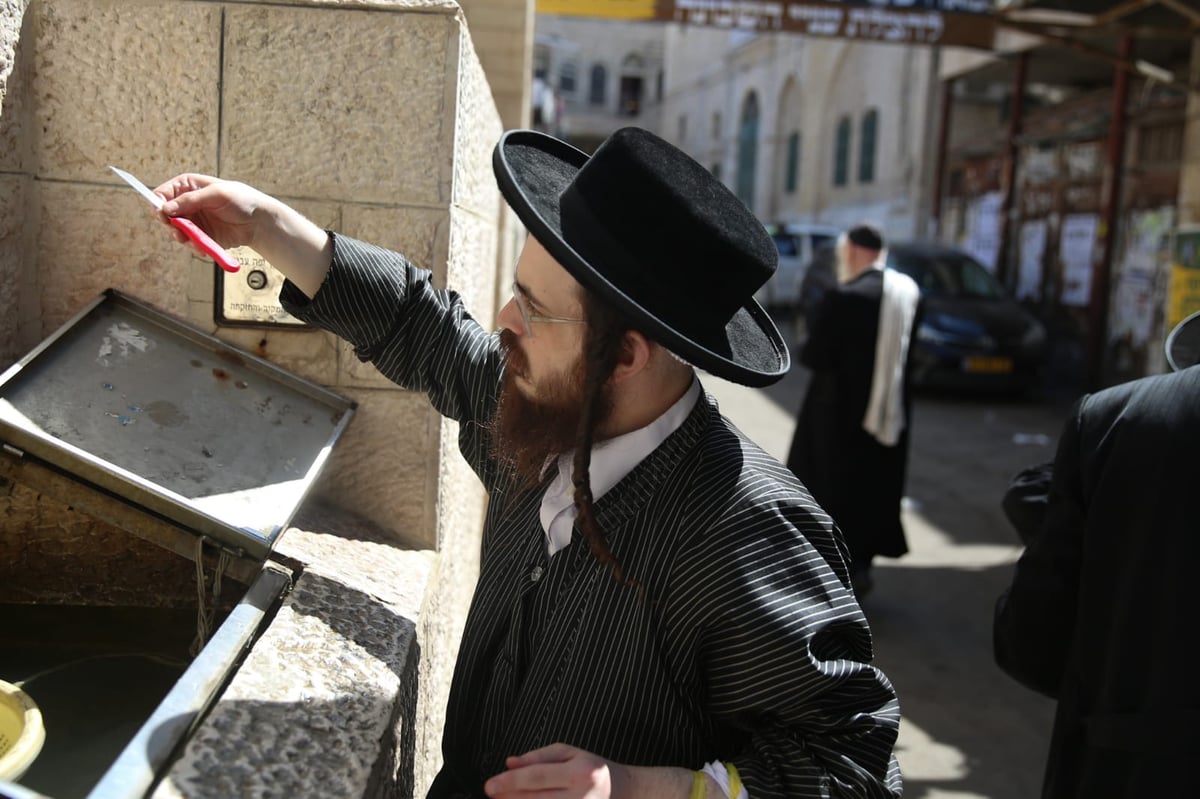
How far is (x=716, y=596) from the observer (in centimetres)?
138

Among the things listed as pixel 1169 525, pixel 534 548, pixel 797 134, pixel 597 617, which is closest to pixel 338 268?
pixel 534 548

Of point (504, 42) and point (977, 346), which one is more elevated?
point (504, 42)

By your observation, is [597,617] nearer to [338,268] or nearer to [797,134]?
[338,268]

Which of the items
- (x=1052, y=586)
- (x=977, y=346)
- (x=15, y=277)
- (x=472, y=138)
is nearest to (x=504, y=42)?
(x=472, y=138)

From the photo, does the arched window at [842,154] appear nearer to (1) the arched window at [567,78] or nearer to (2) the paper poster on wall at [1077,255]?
(2) the paper poster on wall at [1077,255]

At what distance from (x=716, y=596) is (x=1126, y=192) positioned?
1186 cm

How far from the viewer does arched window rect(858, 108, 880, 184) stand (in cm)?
2167

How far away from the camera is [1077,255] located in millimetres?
12664

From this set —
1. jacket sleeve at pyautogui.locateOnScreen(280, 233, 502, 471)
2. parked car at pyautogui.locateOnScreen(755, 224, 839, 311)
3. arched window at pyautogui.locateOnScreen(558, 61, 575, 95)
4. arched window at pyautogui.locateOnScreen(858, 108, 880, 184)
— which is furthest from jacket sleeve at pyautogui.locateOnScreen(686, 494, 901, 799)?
arched window at pyautogui.locateOnScreen(558, 61, 575, 95)

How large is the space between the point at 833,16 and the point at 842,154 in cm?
1502

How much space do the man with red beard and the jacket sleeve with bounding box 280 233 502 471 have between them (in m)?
0.17

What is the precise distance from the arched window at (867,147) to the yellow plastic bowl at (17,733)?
21.5 metres

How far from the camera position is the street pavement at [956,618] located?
3.75 m

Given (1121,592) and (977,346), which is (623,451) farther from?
(977,346)
